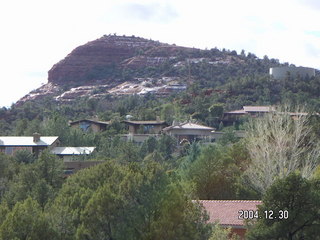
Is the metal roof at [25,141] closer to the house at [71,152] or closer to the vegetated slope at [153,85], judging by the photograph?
the house at [71,152]

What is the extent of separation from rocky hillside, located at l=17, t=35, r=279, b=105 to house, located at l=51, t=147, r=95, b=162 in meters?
50.6

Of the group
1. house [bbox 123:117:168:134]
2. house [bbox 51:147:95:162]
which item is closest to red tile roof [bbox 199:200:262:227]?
house [bbox 51:147:95:162]

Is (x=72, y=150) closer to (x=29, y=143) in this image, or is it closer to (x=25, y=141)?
(x=29, y=143)

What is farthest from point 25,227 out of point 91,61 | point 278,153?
point 91,61

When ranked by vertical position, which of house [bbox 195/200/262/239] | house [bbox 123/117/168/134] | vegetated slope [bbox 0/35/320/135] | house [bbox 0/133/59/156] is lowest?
house [bbox 195/200/262/239]

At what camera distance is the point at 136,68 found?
140 metres

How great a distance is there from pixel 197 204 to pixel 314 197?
417 cm

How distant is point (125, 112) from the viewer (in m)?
82.0

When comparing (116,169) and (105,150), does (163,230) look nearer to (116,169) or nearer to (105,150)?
(116,169)

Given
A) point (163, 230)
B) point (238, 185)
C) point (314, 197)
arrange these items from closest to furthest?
point (314, 197), point (163, 230), point (238, 185)

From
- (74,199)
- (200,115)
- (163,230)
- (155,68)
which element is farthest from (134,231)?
(155,68)

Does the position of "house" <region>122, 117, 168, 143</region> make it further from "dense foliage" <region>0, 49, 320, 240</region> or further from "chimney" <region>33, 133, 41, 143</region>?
"chimney" <region>33, 133, 41, 143</region>

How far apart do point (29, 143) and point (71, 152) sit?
451cm

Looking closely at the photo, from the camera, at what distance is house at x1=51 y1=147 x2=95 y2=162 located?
52.9m
